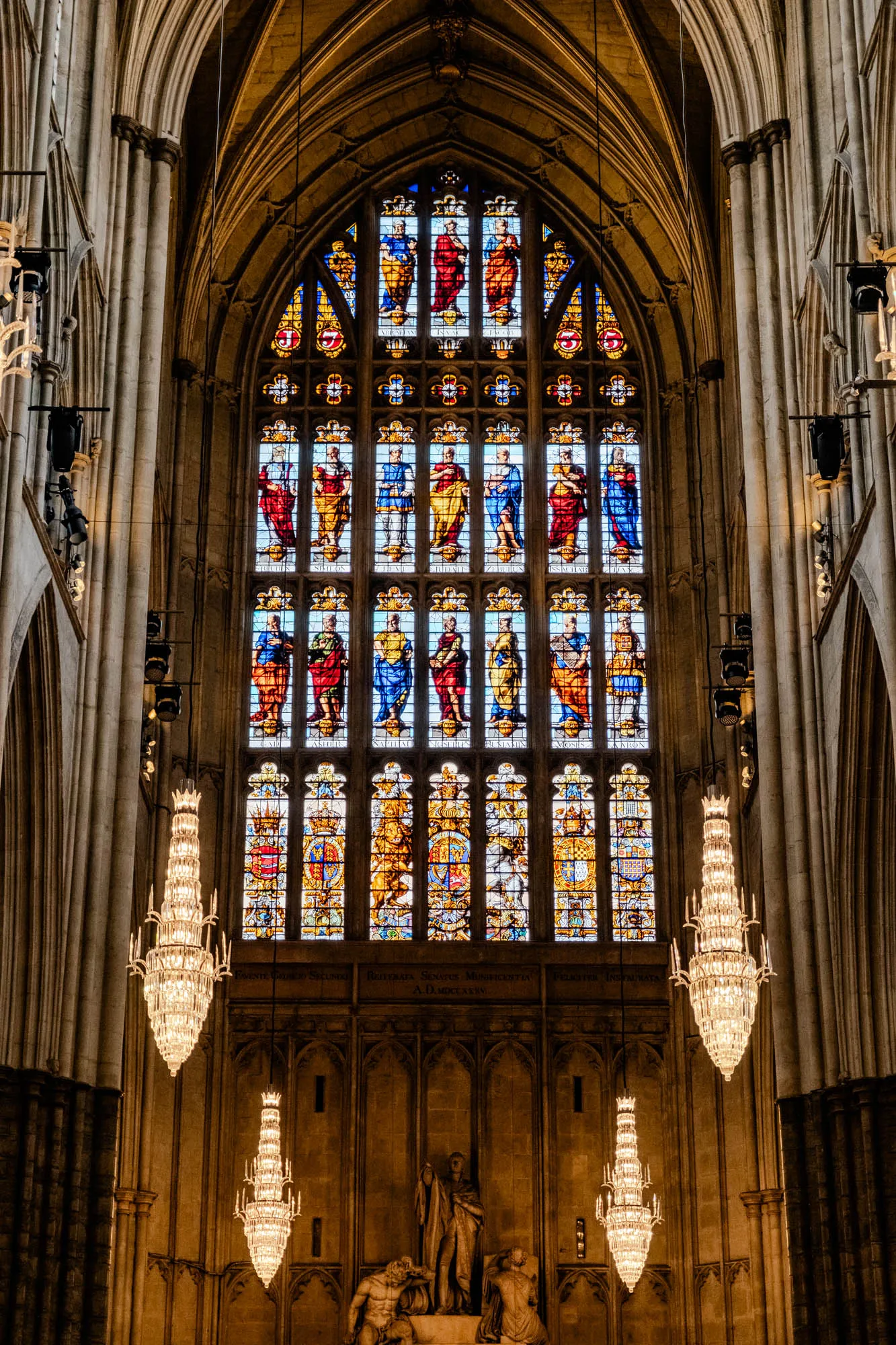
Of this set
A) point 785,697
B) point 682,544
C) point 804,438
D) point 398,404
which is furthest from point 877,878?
point 398,404

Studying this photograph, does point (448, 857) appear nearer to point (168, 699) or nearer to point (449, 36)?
point (168, 699)

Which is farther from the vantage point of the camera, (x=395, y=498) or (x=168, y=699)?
(x=395, y=498)

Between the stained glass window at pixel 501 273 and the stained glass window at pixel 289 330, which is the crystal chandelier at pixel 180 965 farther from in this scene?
the stained glass window at pixel 501 273

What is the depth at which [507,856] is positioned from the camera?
29.6 metres

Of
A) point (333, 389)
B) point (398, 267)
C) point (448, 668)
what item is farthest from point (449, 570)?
point (398, 267)

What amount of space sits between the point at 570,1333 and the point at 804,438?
1171 cm

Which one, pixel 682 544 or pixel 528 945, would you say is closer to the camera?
pixel 528 945

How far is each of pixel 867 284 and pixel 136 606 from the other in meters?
8.96

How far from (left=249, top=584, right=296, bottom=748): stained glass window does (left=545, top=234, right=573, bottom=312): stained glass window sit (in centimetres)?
631

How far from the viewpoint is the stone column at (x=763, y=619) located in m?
21.0

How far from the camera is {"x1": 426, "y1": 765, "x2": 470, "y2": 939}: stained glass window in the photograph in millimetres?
29156

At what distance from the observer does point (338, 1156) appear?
27.7 meters

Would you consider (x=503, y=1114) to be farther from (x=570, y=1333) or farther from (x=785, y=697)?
(x=785, y=697)

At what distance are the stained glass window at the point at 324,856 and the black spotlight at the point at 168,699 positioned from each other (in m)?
4.16
